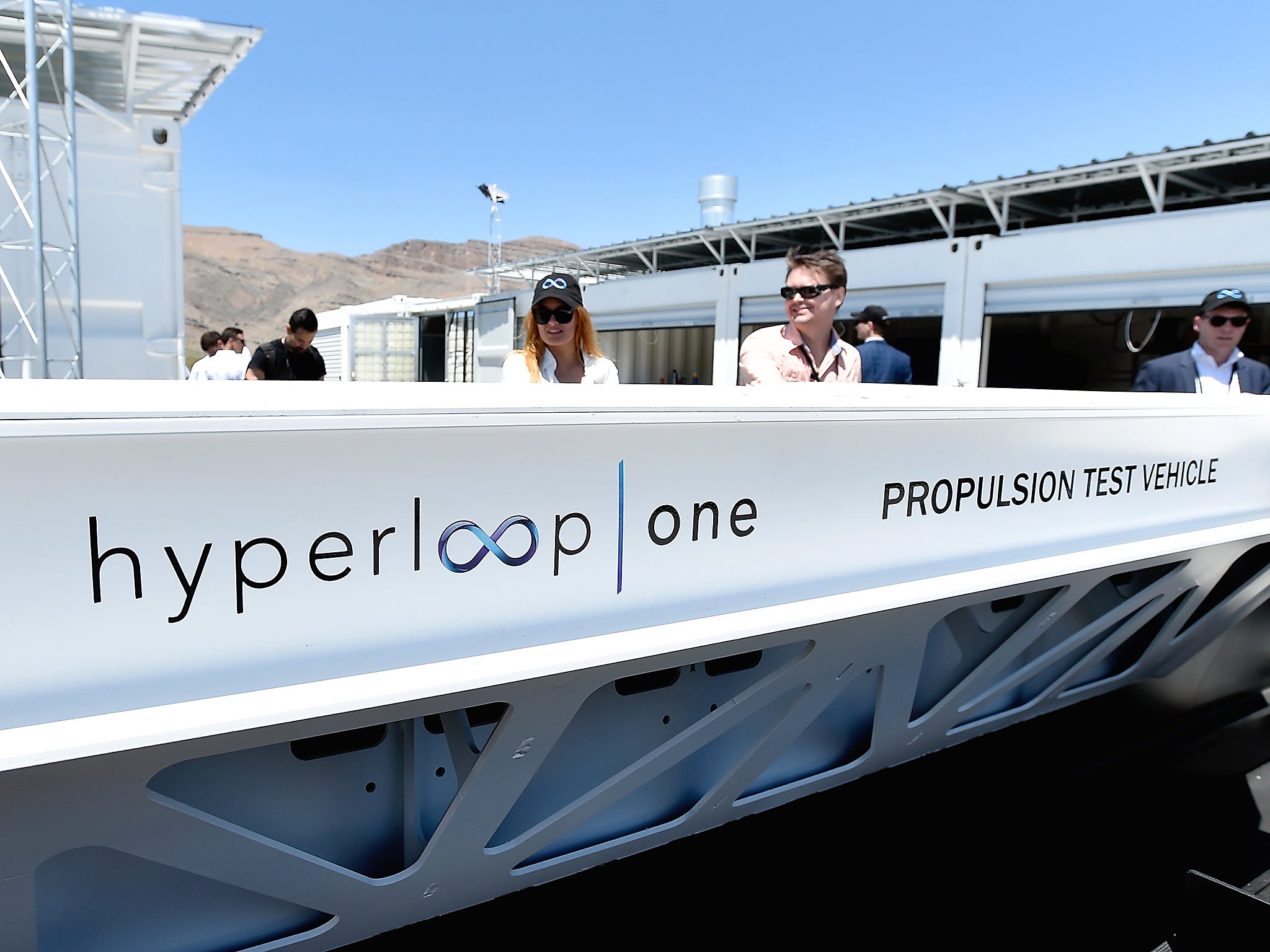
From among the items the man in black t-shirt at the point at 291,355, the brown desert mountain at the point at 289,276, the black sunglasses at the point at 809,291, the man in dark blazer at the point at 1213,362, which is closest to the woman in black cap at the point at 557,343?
the black sunglasses at the point at 809,291

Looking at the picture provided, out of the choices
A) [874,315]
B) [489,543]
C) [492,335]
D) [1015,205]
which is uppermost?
[1015,205]

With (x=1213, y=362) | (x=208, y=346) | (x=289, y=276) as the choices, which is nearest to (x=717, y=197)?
(x=208, y=346)

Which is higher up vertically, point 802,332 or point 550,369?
point 802,332

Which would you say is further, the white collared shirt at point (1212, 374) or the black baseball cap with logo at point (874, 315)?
the black baseball cap with logo at point (874, 315)

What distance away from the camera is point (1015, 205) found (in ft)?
32.7

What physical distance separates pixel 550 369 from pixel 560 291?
234mm

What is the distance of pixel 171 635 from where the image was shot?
1.00m

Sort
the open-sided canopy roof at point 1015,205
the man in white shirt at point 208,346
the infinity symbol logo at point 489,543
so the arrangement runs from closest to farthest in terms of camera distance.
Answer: the infinity symbol logo at point 489,543 → the man in white shirt at point 208,346 → the open-sided canopy roof at point 1015,205

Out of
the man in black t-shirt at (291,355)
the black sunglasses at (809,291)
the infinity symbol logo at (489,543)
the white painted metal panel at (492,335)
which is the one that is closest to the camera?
the infinity symbol logo at (489,543)

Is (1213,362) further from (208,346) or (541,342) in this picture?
(208,346)

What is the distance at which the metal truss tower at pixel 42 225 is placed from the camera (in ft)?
18.7

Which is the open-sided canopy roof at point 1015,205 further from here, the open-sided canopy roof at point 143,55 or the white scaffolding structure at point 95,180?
the white scaffolding structure at point 95,180

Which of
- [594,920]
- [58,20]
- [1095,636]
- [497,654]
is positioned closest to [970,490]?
[1095,636]

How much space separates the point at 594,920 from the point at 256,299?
65193 millimetres
